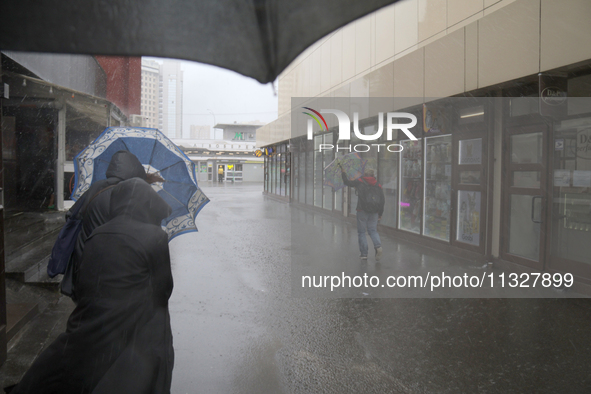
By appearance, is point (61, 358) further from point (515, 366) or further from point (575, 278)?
point (575, 278)

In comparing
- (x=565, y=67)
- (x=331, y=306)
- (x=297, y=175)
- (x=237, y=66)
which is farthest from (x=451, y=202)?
(x=297, y=175)

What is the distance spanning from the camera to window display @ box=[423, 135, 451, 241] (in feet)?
29.3

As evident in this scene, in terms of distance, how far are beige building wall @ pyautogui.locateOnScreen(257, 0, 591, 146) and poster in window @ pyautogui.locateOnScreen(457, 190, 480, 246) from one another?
2.00m

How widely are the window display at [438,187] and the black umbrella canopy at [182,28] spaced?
7911 millimetres

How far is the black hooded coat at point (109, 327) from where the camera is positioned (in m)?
1.99

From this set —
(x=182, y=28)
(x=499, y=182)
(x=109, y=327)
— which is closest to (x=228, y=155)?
(x=499, y=182)

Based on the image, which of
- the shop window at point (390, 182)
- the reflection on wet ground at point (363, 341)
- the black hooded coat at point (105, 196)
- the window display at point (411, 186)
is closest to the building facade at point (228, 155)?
the shop window at point (390, 182)

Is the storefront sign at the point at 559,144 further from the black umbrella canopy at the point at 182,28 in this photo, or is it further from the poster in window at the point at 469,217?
the black umbrella canopy at the point at 182,28

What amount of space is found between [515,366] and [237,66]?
3.57 m

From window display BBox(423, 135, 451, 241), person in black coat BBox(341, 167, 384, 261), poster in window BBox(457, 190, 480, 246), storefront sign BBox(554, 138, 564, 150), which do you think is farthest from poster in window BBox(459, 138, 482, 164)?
person in black coat BBox(341, 167, 384, 261)

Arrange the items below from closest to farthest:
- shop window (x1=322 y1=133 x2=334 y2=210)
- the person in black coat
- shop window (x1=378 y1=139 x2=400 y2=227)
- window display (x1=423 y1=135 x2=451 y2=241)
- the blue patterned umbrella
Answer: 1. the blue patterned umbrella
2. the person in black coat
3. window display (x1=423 y1=135 x2=451 y2=241)
4. shop window (x1=378 y1=139 x2=400 y2=227)
5. shop window (x1=322 y1=133 x2=334 y2=210)

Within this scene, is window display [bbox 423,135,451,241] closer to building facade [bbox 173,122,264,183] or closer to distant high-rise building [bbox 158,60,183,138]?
distant high-rise building [bbox 158,60,183,138]

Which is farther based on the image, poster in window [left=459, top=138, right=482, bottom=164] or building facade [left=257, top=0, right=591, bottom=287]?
poster in window [left=459, top=138, right=482, bottom=164]

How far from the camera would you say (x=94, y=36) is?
1826mm
